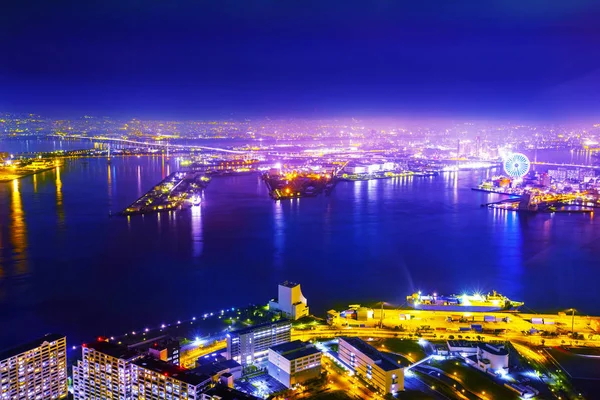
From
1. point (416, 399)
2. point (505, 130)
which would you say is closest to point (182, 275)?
point (416, 399)

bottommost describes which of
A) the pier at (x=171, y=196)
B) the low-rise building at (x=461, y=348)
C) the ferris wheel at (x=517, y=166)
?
the low-rise building at (x=461, y=348)

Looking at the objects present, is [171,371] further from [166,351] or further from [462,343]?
[462,343]

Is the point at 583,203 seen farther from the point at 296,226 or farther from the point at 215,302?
the point at 215,302

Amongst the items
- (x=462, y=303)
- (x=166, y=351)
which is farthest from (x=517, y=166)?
(x=166, y=351)

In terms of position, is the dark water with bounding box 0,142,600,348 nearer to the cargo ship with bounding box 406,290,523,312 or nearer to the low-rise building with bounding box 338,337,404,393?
the cargo ship with bounding box 406,290,523,312

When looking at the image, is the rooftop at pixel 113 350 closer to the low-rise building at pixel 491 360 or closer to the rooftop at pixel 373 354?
the rooftop at pixel 373 354

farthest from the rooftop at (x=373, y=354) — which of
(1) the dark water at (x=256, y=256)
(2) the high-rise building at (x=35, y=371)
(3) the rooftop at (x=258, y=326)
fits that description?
(2) the high-rise building at (x=35, y=371)
